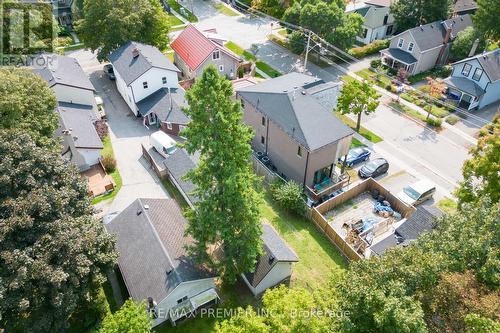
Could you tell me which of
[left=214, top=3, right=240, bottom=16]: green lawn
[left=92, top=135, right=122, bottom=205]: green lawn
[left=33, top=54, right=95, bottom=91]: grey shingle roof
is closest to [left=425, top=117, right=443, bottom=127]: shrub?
[left=92, top=135, right=122, bottom=205]: green lawn

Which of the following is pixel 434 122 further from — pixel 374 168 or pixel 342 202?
pixel 342 202

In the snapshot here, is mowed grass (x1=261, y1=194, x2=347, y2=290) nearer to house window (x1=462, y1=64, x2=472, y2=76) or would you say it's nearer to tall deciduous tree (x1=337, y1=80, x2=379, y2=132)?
tall deciduous tree (x1=337, y1=80, x2=379, y2=132)

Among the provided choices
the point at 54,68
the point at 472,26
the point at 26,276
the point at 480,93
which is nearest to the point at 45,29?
the point at 54,68

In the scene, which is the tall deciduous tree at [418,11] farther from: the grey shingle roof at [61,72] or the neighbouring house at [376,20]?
the grey shingle roof at [61,72]

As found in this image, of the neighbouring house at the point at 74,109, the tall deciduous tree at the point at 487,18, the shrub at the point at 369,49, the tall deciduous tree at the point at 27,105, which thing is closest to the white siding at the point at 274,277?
the tall deciduous tree at the point at 27,105

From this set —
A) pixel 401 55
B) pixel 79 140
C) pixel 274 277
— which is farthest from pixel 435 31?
pixel 79 140

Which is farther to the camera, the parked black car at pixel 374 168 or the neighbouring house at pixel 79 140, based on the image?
the parked black car at pixel 374 168

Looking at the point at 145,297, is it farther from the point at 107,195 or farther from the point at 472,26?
the point at 472,26

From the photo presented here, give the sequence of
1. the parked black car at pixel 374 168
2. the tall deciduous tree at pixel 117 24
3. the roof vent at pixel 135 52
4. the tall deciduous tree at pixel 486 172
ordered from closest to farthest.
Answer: the tall deciduous tree at pixel 486 172, the parked black car at pixel 374 168, the roof vent at pixel 135 52, the tall deciduous tree at pixel 117 24
